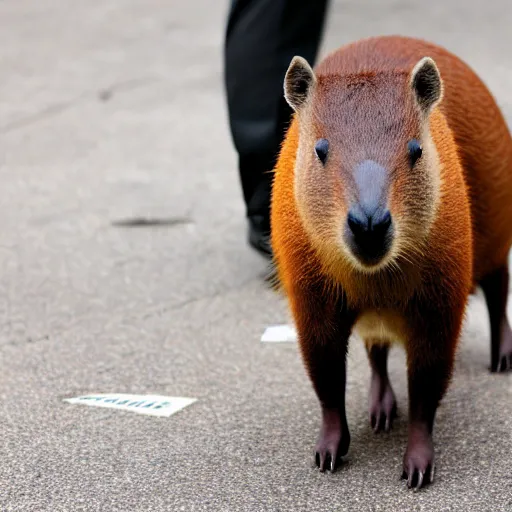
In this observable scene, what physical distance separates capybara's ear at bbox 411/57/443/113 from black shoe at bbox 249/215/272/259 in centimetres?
230

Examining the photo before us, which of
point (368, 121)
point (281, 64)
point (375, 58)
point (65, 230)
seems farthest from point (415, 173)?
point (65, 230)

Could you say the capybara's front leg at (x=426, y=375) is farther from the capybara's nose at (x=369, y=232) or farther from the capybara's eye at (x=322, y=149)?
the capybara's eye at (x=322, y=149)

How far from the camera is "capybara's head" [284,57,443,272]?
297 centimetres

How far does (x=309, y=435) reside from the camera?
386 cm

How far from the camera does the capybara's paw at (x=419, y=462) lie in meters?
3.45

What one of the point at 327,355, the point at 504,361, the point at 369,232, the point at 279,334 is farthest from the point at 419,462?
the point at 279,334

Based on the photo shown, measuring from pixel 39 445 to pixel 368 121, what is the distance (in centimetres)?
163

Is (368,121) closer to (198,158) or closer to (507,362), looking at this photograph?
(507,362)

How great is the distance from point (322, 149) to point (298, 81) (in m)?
0.29

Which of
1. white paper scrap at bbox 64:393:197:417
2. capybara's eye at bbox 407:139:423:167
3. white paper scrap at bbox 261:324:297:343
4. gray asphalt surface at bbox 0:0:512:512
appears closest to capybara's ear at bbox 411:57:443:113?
capybara's eye at bbox 407:139:423:167

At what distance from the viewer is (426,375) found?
353 cm

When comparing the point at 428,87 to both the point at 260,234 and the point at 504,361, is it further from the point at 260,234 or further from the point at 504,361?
the point at 260,234

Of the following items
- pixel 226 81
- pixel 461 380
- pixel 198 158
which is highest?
pixel 226 81

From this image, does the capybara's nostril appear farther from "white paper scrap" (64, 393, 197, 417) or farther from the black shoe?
the black shoe
